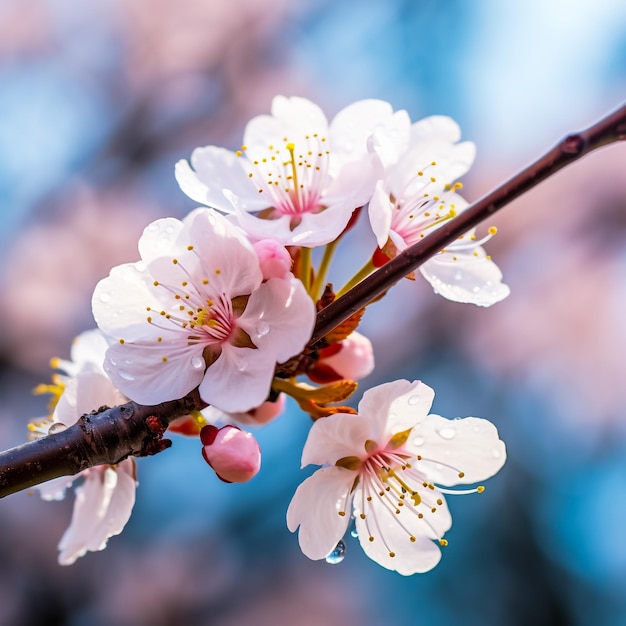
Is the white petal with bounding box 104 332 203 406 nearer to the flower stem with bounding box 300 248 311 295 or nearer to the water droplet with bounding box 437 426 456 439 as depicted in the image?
the flower stem with bounding box 300 248 311 295

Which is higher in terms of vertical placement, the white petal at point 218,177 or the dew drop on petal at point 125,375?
the white petal at point 218,177

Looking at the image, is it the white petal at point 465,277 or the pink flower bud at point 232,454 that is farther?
the white petal at point 465,277

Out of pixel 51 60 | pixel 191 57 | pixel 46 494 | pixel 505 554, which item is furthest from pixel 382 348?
pixel 46 494

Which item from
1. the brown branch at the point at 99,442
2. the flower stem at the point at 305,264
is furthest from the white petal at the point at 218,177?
the brown branch at the point at 99,442

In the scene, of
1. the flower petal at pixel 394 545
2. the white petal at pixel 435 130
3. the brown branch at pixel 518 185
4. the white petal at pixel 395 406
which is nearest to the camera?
the brown branch at pixel 518 185

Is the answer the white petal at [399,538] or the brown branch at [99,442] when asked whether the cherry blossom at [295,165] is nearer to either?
the brown branch at [99,442]

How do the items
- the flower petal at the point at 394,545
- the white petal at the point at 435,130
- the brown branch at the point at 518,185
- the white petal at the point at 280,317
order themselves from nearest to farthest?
the brown branch at the point at 518,185 → the white petal at the point at 280,317 → the flower petal at the point at 394,545 → the white petal at the point at 435,130

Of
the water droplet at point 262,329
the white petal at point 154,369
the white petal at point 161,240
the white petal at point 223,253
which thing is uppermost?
the white petal at point 161,240

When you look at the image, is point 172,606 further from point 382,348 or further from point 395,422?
point 395,422
